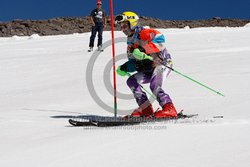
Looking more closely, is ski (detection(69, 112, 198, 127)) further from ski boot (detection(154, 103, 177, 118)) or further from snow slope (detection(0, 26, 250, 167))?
snow slope (detection(0, 26, 250, 167))

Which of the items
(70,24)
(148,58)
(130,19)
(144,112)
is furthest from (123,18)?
(70,24)

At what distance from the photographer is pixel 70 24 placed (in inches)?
1778

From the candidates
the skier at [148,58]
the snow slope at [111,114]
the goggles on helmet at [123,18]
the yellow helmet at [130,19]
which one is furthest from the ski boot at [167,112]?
the goggles on helmet at [123,18]

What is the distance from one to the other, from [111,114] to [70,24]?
37.7m

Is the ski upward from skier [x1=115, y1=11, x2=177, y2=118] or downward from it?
downward

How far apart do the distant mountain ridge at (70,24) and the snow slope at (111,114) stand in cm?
2441

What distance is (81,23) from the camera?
150ft

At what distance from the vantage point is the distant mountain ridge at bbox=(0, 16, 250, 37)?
138 feet

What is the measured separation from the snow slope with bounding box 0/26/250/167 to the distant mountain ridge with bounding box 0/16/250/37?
2441 centimetres

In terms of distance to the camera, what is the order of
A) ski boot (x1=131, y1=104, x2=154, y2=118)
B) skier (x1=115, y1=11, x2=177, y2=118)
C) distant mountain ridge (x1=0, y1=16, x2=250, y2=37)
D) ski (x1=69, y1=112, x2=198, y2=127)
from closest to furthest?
ski (x1=69, y1=112, x2=198, y2=127)
skier (x1=115, y1=11, x2=177, y2=118)
ski boot (x1=131, y1=104, x2=154, y2=118)
distant mountain ridge (x1=0, y1=16, x2=250, y2=37)

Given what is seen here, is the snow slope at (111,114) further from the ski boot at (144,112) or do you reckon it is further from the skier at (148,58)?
the ski boot at (144,112)

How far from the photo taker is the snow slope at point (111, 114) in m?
4.68

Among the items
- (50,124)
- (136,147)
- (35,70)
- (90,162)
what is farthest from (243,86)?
(35,70)

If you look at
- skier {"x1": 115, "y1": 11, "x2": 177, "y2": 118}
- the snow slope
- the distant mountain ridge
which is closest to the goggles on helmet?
skier {"x1": 115, "y1": 11, "x2": 177, "y2": 118}
